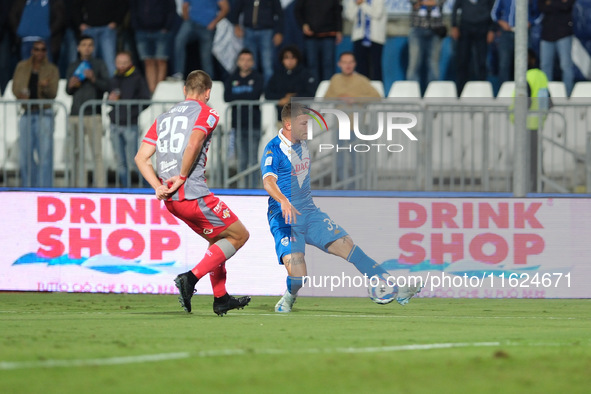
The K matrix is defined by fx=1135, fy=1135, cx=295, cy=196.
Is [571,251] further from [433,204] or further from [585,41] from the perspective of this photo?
[585,41]

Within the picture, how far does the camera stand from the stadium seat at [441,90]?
661 inches

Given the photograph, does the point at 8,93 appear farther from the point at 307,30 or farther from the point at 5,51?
the point at 307,30

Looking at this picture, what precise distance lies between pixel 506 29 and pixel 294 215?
7.55m

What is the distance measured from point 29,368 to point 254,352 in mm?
1481

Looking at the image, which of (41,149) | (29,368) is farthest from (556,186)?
(29,368)

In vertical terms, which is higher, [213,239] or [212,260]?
[213,239]

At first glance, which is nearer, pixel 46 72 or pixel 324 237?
pixel 324 237

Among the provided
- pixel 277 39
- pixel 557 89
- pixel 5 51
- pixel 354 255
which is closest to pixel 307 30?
pixel 277 39

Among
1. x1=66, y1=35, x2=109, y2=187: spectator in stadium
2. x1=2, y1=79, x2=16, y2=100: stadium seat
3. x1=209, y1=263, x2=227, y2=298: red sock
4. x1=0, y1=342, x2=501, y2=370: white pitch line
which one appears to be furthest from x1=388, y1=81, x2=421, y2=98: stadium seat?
x1=0, y1=342, x2=501, y2=370: white pitch line

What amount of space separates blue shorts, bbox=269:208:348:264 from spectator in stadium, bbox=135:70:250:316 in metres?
0.63

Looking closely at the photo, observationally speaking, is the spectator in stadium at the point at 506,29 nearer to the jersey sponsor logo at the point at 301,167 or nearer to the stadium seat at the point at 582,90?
the stadium seat at the point at 582,90

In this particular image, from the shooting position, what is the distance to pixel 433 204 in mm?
13023

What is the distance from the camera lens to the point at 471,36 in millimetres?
17406

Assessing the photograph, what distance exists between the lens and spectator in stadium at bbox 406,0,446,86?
56.1 ft
